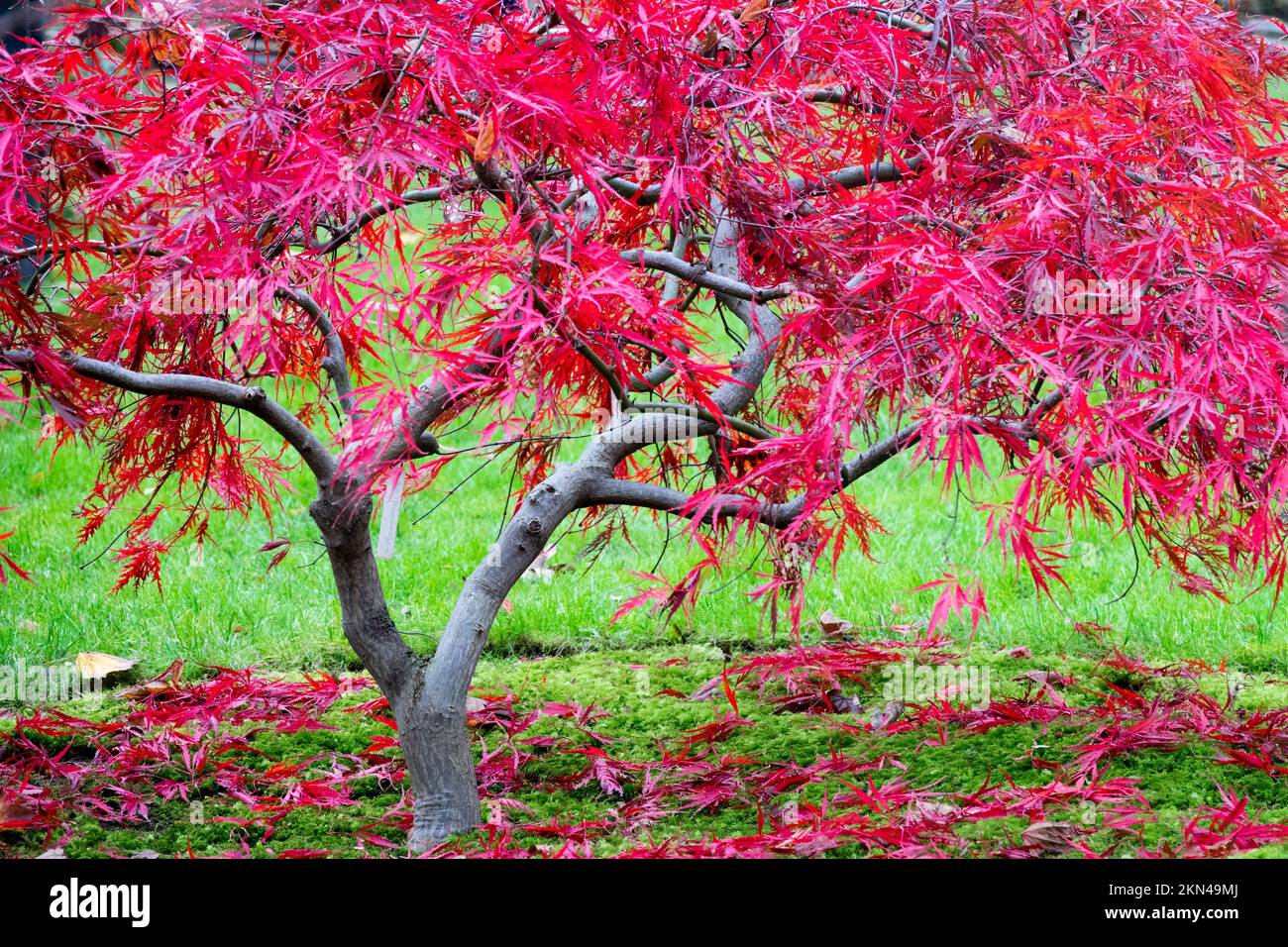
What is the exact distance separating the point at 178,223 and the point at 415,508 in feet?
10.4

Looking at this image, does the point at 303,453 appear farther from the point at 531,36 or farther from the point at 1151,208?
the point at 1151,208

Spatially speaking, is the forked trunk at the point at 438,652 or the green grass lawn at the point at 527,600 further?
the green grass lawn at the point at 527,600

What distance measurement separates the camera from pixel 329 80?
1.82m

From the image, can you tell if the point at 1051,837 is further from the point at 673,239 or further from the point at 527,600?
the point at 527,600

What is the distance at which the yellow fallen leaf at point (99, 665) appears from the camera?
11.1ft
